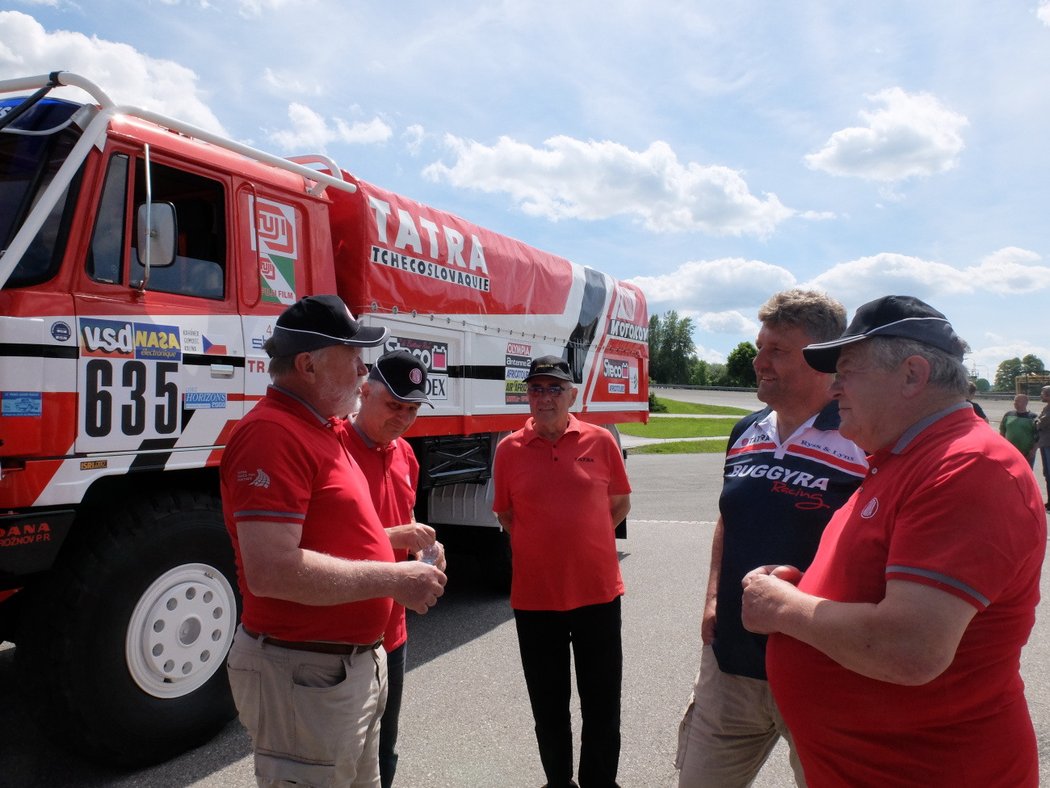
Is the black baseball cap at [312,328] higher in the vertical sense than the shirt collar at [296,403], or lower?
higher

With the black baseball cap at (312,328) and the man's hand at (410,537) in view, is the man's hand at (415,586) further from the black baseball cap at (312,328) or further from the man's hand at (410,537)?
the black baseball cap at (312,328)

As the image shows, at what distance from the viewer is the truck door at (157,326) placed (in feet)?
10.7

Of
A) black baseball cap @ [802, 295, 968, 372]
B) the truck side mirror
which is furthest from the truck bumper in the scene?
black baseball cap @ [802, 295, 968, 372]

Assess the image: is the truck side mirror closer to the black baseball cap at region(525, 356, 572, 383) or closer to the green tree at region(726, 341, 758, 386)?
the black baseball cap at region(525, 356, 572, 383)

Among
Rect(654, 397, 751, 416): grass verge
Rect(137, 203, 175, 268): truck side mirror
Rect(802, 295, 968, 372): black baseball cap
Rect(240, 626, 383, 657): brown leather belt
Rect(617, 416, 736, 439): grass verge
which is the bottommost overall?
Rect(654, 397, 751, 416): grass verge

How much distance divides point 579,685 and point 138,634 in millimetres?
1954

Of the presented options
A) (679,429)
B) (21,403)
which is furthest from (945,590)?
(679,429)

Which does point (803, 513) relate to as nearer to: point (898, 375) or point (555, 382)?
point (898, 375)

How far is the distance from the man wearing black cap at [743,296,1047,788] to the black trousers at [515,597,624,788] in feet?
4.75

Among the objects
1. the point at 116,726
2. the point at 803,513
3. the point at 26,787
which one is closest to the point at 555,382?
the point at 803,513

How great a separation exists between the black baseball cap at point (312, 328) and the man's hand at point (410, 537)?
2.52 ft

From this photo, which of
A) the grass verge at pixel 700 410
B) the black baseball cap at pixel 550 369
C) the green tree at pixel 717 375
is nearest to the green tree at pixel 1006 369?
the green tree at pixel 717 375

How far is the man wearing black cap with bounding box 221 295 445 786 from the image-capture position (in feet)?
6.18

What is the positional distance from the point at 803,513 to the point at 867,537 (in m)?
0.76
